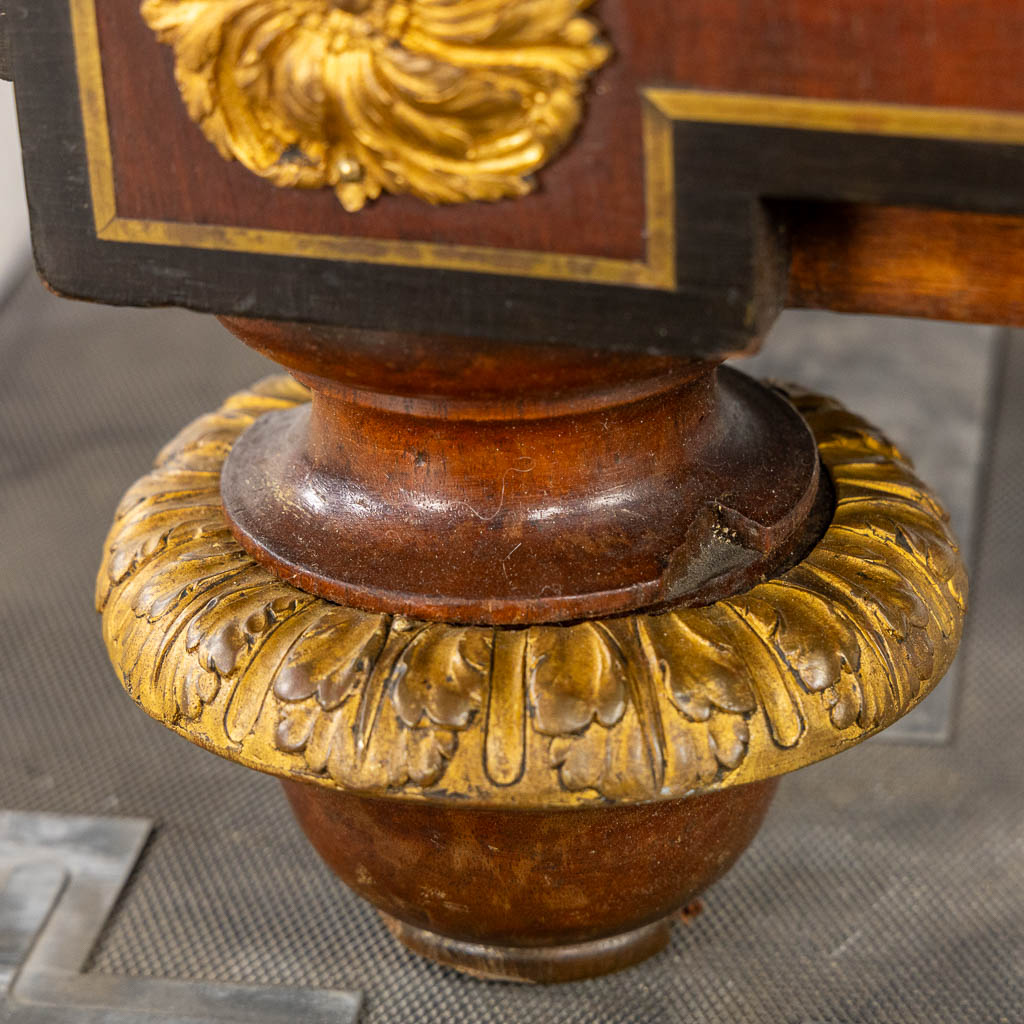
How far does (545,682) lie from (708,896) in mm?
460

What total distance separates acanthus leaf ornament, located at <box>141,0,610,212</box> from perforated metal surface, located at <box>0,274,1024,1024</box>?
0.67m

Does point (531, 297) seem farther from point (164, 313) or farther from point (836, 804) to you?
point (164, 313)

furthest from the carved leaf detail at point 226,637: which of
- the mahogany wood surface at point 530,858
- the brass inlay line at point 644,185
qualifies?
the brass inlay line at point 644,185

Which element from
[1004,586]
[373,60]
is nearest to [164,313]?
[1004,586]

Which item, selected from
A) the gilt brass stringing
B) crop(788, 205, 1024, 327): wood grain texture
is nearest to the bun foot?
the gilt brass stringing

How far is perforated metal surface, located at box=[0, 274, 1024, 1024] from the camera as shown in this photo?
45.6 inches

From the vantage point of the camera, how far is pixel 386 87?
0.75 meters

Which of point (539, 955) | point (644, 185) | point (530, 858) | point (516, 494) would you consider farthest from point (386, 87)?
point (539, 955)

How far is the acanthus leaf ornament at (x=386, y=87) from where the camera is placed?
718 millimetres

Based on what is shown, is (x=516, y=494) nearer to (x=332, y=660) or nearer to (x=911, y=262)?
(x=332, y=660)

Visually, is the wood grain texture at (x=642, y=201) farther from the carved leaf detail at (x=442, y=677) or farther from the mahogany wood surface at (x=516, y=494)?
the carved leaf detail at (x=442, y=677)

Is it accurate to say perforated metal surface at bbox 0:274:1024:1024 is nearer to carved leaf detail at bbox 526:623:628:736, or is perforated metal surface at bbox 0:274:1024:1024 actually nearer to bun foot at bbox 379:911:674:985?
bun foot at bbox 379:911:674:985

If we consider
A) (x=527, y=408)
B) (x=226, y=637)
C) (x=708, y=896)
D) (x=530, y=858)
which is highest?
(x=527, y=408)

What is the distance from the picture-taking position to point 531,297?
78 centimetres
